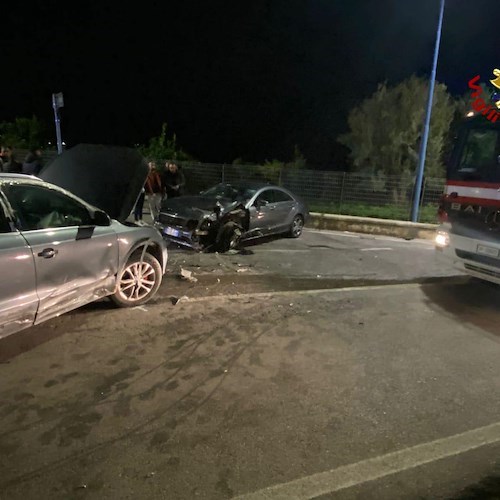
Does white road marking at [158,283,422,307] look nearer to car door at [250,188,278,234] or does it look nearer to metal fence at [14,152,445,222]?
car door at [250,188,278,234]

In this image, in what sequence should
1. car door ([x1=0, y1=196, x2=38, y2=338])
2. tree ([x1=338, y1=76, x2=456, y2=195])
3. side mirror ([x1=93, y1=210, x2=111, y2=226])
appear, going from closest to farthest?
car door ([x1=0, y1=196, x2=38, y2=338]) → side mirror ([x1=93, y1=210, x2=111, y2=226]) → tree ([x1=338, y1=76, x2=456, y2=195])

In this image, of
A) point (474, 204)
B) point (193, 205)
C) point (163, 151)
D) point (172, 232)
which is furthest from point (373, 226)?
point (163, 151)

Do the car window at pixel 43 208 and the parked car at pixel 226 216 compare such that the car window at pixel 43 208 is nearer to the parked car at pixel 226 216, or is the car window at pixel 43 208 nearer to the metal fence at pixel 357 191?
the parked car at pixel 226 216

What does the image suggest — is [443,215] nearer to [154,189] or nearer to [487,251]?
[487,251]

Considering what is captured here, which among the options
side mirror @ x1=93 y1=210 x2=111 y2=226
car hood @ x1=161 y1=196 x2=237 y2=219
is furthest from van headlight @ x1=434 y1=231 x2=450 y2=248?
side mirror @ x1=93 y1=210 x2=111 y2=226

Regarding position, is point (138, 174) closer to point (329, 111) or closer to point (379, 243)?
point (379, 243)

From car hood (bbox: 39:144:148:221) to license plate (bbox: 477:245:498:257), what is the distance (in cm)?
459

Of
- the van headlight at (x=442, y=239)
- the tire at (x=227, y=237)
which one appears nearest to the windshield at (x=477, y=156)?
the van headlight at (x=442, y=239)

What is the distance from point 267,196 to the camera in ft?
34.1

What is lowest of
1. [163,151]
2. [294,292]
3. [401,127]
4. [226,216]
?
[294,292]

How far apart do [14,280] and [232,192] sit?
22.0 feet

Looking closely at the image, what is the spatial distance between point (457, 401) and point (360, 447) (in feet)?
3.81

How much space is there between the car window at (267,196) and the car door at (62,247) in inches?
209

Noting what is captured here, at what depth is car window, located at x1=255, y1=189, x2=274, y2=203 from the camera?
10.1m
